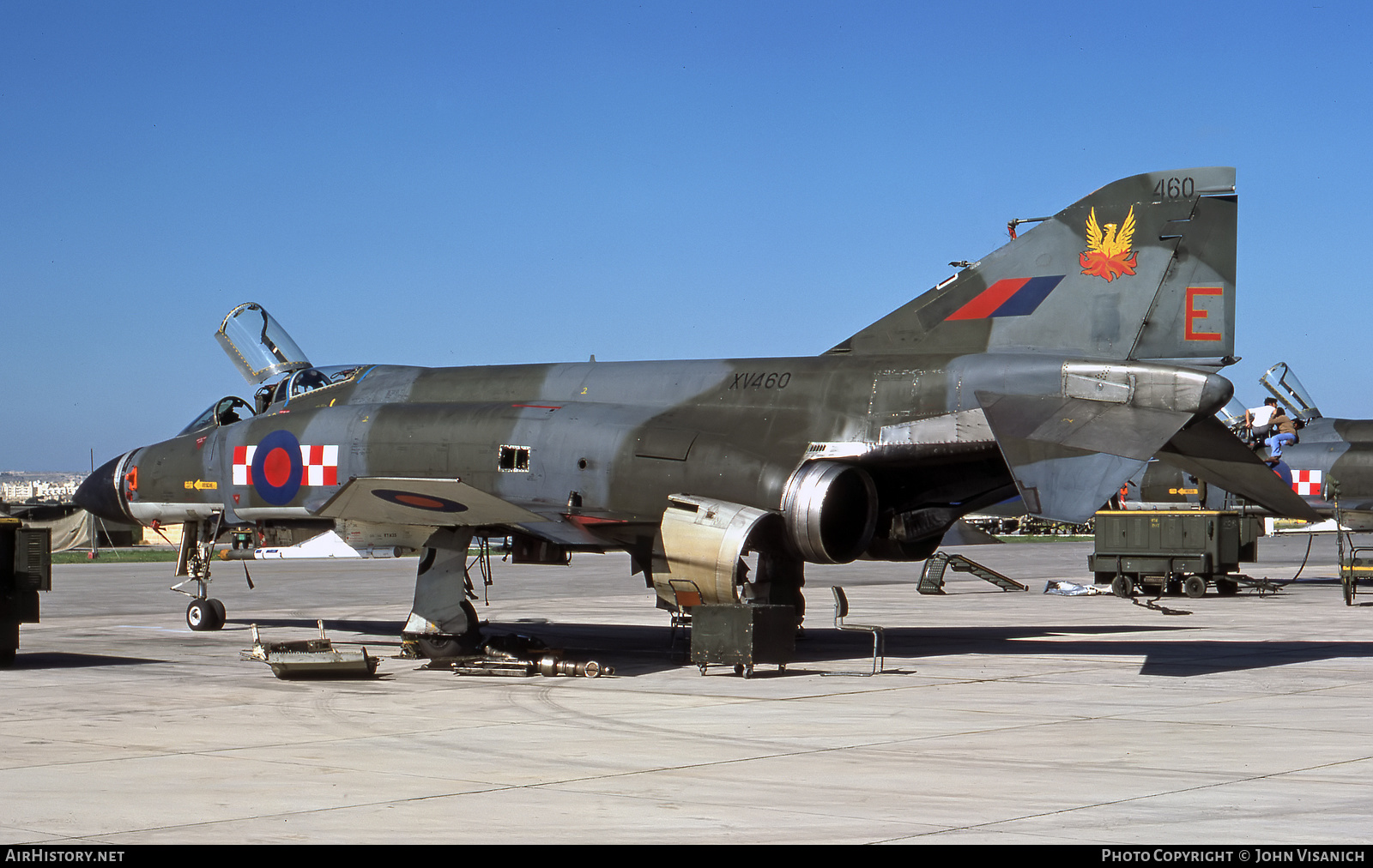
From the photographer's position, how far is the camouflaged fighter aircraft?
1286 centimetres

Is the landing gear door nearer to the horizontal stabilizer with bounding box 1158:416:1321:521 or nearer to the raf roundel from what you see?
the raf roundel

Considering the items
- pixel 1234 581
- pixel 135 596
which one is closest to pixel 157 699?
pixel 135 596

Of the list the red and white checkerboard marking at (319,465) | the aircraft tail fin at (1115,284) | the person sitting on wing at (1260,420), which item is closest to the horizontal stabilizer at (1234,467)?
the aircraft tail fin at (1115,284)

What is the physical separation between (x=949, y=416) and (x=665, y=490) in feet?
9.53

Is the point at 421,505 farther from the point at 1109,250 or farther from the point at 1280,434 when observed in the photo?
the point at 1280,434

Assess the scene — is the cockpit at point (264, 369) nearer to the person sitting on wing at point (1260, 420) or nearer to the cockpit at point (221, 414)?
the cockpit at point (221, 414)

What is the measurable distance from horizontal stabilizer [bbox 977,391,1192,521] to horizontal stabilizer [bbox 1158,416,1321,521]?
1.51 meters

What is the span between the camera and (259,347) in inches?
732

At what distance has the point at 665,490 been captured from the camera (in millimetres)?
13969

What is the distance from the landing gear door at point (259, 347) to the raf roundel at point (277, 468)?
207cm

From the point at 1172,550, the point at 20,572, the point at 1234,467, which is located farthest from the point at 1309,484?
the point at 20,572

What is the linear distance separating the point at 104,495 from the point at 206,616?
7.83 feet

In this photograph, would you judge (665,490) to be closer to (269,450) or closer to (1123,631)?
(269,450)

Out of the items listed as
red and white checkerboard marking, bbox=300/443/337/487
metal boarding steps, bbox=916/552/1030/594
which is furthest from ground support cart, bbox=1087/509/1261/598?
red and white checkerboard marking, bbox=300/443/337/487
